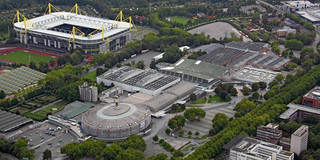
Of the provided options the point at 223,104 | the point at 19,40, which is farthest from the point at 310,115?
the point at 19,40

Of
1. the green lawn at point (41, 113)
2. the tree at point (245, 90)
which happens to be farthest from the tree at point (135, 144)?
the tree at point (245, 90)

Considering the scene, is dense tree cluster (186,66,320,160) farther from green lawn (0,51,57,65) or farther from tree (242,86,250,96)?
green lawn (0,51,57,65)

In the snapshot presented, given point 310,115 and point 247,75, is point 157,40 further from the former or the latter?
point 310,115

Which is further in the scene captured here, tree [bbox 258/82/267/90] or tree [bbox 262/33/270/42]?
tree [bbox 262/33/270/42]

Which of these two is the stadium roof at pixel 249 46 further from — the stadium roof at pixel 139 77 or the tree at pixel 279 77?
the stadium roof at pixel 139 77

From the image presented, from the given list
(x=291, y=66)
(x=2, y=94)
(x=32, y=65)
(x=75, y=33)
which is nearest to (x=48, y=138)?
(x=2, y=94)

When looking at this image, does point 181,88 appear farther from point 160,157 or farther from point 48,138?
point 48,138

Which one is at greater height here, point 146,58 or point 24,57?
point 146,58

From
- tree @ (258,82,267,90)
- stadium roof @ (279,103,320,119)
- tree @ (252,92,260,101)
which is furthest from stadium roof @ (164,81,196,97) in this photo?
stadium roof @ (279,103,320,119)
